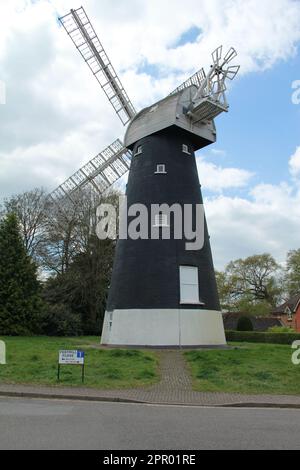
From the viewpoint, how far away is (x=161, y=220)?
23922 millimetres

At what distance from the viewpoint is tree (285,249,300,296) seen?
79.2 metres

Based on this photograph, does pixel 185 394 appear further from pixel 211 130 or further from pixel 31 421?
pixel 211 130

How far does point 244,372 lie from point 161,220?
1015cm

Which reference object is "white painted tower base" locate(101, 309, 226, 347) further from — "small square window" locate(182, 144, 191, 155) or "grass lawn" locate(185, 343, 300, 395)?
"small square window" locate(182, 144, 191, 155)

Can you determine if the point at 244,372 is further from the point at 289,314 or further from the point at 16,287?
the point at 289,314

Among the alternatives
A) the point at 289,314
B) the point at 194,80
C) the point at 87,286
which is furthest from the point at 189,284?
the point at 289,314

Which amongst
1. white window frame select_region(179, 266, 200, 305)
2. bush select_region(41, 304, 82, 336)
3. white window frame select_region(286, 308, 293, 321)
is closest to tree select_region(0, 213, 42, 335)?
bush select_region(41, 304, 82, 336)

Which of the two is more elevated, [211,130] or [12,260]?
[211,130]

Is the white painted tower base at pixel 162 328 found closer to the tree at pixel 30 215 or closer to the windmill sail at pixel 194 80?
the windmill sail at pixel 194 80

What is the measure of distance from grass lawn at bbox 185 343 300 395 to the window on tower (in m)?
3.25

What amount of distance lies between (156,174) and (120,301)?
6.93 m
